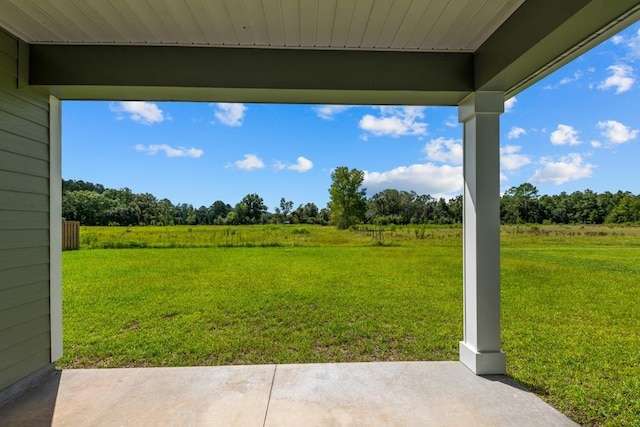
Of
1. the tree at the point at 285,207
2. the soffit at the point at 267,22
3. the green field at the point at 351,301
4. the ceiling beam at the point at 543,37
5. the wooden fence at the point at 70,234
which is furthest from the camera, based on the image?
the tree at the point at 285,207

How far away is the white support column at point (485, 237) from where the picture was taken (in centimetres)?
223

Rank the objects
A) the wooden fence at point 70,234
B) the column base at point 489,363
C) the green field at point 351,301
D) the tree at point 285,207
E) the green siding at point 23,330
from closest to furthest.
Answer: the green siding at point 23,330 → the column base at point 489,363 → the green field at point 351,301 → the wooden fence at point 70,234 → the tree at point 285,207

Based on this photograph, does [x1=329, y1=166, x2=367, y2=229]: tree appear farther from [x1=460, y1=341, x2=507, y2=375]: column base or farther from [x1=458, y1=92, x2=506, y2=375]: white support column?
[x1=460, y1=341, x2=507, y2=375]: column base

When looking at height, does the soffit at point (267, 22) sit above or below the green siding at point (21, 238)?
above

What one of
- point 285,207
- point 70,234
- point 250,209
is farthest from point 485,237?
point 70,234

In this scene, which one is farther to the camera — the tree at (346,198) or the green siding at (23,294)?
the tree at (346,198)

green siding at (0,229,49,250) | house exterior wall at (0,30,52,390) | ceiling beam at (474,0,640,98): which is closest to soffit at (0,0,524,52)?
ceiling beam at (474,0,640,98)

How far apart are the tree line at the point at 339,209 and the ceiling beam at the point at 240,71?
277 cm

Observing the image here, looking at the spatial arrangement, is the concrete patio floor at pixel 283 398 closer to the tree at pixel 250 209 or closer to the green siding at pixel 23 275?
the green siding at pixel 23 275

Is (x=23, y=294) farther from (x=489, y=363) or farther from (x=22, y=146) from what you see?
(x=489, y=363)

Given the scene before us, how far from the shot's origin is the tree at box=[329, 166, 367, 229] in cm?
516

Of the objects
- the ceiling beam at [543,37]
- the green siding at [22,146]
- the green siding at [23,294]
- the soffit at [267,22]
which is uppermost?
the soffit at [267,22]

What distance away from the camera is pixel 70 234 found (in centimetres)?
417

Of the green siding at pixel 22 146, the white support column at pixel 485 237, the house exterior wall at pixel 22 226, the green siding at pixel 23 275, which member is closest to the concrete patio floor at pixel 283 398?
the white support column at pixel 485 237
